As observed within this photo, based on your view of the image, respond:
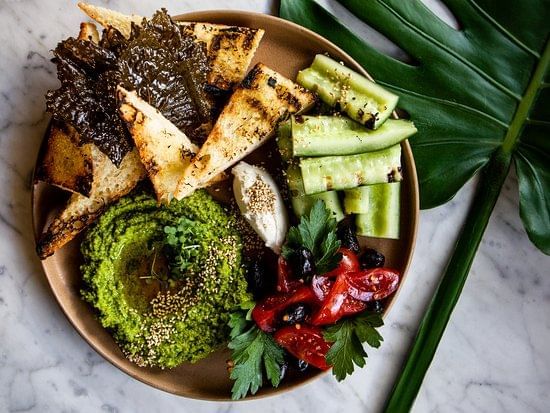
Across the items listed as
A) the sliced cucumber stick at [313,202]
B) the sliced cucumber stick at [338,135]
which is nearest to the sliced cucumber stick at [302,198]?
Answer: the sliced cucumber stick at [313,202]

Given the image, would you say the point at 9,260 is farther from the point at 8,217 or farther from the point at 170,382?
the point at 170,382

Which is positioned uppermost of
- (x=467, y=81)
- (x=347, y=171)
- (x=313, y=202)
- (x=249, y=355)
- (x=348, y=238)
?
(x=467, y=81)

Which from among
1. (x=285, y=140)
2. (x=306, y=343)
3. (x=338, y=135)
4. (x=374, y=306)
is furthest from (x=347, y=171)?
(x=306, y=343)

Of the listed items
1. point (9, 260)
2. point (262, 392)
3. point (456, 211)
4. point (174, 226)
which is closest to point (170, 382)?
point (262, 392)

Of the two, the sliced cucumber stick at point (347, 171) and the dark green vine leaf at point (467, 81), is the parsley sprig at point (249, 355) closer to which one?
the sliced cucumber stick at point (347, 171)

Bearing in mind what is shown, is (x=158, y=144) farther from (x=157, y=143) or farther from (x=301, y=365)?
(x=301, y=365)

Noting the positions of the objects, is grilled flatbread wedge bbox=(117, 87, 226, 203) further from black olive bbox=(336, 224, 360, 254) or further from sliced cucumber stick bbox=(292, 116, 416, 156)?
black olive bbox=(336, 224, 360, 254)
